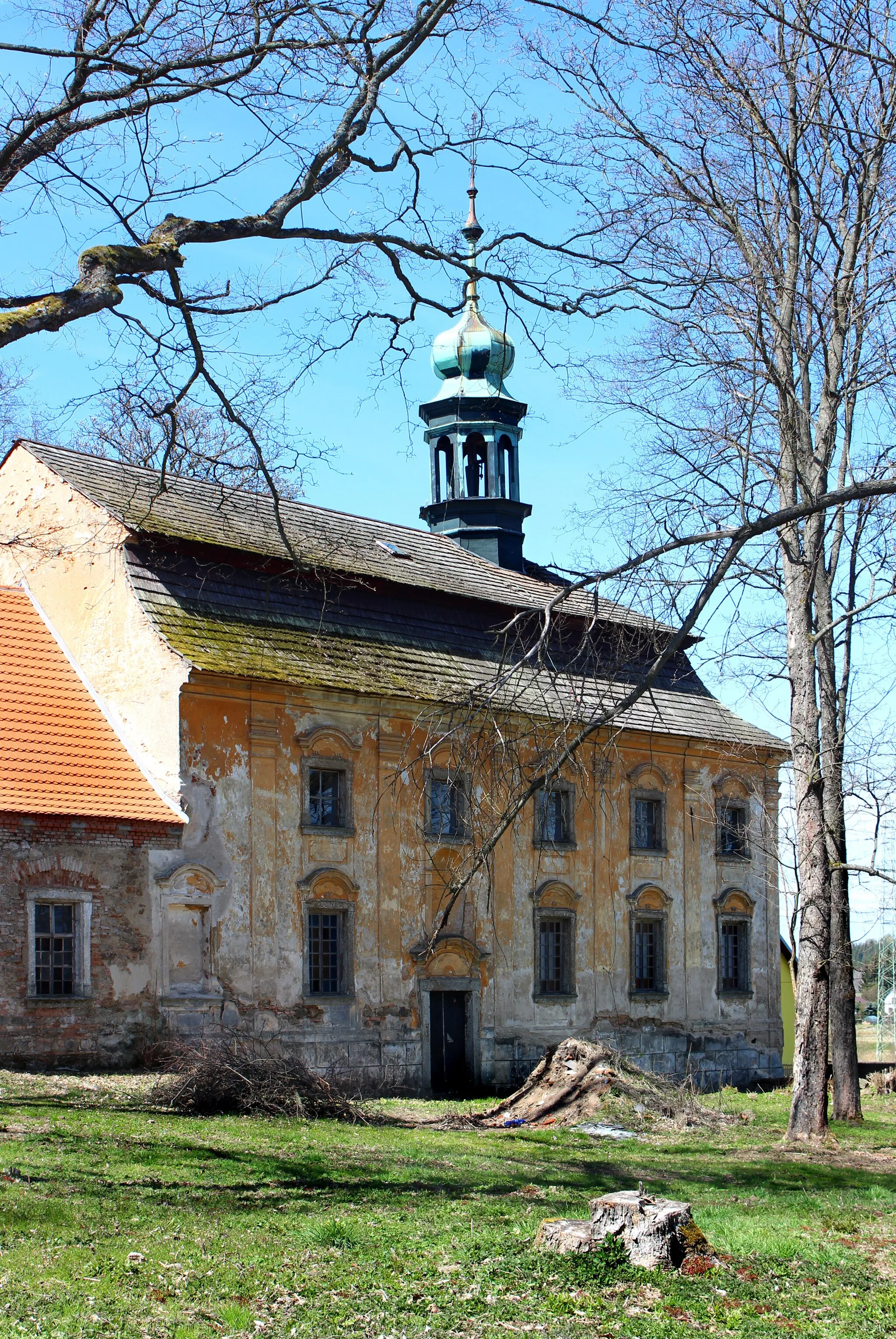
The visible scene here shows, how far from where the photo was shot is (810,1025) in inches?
639

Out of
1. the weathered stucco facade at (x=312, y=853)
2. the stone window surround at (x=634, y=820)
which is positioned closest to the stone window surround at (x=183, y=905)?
the weathered stucco facade at (x=312, y=853)

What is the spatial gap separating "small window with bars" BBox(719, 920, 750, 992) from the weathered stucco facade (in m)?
0.43

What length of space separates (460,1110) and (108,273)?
42.5ft

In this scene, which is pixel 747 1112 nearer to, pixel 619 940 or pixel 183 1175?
pixel 619 940

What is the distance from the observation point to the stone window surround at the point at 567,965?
24.5 metres

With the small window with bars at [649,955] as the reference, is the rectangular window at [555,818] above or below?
above

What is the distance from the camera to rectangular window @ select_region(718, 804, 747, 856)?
2847cm

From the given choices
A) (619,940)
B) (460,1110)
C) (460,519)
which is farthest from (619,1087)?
(460,519)

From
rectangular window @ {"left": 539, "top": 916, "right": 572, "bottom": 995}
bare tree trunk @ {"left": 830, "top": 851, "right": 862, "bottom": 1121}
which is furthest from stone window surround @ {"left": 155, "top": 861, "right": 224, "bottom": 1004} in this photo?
bare tree trunk @ {"left": 830, "top": 851, "right": 862, "bottom": 1121}

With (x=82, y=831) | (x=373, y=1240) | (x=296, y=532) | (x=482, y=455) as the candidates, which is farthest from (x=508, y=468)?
(x=373, y=1240)

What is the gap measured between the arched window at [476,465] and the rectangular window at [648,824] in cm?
904

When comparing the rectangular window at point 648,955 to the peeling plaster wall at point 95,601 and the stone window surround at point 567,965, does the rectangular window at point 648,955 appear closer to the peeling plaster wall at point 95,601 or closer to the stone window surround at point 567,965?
the stone window surround at point 567,965

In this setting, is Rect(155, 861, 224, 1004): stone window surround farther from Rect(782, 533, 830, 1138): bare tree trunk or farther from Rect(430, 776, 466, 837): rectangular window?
Rect(782, 533, 830, 1138): bare tree trunk

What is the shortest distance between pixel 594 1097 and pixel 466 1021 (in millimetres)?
5143
